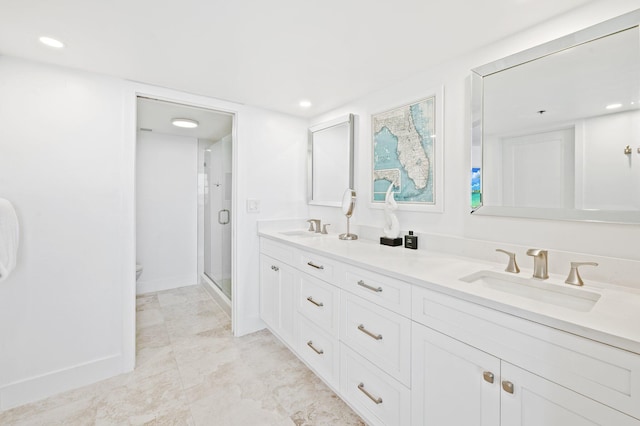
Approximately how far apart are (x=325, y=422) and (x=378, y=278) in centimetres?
89

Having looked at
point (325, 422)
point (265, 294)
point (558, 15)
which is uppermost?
point (558, 15)

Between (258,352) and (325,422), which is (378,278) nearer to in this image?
(325,422)

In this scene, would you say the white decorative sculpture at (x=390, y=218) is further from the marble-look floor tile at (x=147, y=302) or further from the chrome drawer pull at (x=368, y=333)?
the marble-look floor tile at (x=147, y=302)

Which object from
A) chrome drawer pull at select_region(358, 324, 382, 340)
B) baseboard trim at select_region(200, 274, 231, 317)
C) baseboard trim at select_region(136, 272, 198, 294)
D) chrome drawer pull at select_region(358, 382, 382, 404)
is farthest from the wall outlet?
baseboard trim at select_region(136, 272, 198, 294)

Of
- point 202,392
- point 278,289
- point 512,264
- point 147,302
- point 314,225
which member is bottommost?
point 202,392

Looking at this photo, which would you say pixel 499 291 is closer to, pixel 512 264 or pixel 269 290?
pixel 512 264

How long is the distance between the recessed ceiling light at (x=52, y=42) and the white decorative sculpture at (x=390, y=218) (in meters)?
2.10

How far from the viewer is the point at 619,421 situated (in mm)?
736

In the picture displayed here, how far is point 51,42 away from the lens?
1.53 meters

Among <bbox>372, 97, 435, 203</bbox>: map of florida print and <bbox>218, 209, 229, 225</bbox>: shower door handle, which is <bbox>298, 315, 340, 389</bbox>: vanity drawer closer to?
<bbox>372, 97, 435, 203</bbox>: map of florida print

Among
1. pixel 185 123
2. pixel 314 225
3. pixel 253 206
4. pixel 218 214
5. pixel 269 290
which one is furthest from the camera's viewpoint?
pixel 218 214

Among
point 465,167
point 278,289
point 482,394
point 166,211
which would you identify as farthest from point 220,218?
point 482,394

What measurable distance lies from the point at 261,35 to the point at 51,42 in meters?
1.14

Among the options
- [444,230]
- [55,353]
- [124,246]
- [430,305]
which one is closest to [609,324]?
[430,305]
